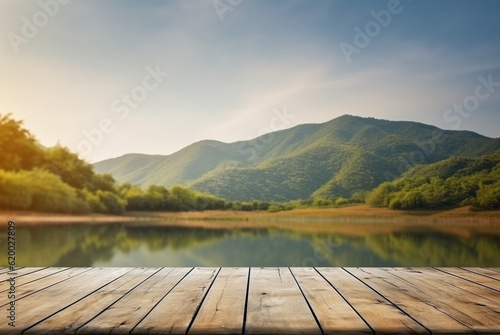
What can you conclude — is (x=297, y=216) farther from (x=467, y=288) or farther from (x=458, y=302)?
(x=458, y=302)

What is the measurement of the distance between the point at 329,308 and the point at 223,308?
0.41 meters

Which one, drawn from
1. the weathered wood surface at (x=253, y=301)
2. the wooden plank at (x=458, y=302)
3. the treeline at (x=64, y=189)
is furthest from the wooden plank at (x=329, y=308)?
the treeline at (x=64, y=189)

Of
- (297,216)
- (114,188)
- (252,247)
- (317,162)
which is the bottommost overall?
(252,247)

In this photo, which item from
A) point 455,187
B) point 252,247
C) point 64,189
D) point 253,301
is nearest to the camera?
point 253,301

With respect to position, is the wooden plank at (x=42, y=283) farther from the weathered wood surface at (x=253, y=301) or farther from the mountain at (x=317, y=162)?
the mountain at (x=317, y=162)

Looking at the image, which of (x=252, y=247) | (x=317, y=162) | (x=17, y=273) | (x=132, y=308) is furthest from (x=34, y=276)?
(x=317, y=162)

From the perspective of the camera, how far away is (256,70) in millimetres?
9930

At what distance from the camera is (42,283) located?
214 cm

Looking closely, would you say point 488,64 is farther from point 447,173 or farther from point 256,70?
point 256,70

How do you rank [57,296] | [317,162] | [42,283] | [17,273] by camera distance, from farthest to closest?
[317,162] → [17,273] → [42,283] → [57,296]

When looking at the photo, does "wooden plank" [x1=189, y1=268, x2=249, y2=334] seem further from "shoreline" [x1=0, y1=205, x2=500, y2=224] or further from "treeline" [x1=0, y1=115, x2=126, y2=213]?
"treeline" [x1=0, y1=115, x2=126, y2=213]

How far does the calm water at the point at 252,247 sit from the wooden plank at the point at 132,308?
4.65m

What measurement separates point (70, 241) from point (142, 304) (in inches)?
313

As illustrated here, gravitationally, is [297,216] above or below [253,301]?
below
